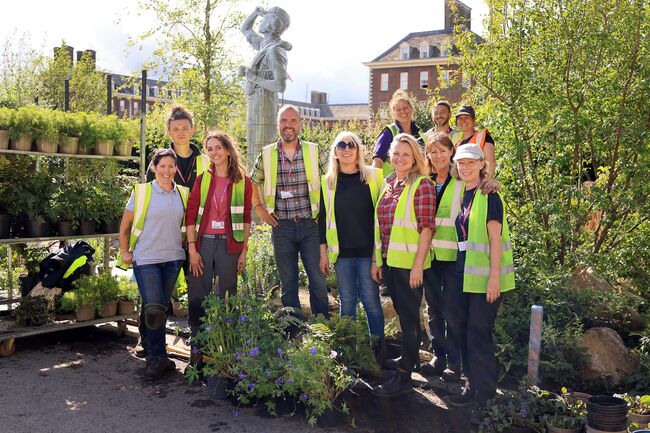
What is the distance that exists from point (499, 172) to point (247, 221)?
3153 millimetres

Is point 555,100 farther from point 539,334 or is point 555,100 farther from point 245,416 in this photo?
point 245,416

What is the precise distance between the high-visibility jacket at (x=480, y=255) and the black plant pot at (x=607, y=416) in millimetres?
921

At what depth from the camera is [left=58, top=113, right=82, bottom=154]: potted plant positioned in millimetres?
6723

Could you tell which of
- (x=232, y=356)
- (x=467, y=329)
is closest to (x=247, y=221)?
(x=232, y=356)

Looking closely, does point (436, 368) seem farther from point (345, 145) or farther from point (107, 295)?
point (107, 295)

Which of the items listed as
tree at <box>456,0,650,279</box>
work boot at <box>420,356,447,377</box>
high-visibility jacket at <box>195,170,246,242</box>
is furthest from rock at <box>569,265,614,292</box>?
high-visibility jacket at <box>195,170,246,242</box>

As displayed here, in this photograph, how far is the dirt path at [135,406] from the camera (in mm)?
4574

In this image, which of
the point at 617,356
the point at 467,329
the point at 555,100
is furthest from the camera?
the point at 555,100

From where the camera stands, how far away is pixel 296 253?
584 centimetres

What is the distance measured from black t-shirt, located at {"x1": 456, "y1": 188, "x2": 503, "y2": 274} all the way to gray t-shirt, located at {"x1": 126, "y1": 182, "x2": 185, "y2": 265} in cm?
244

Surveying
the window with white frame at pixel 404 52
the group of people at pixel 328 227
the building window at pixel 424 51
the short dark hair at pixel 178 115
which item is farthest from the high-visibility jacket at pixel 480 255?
the window with white frame at pixel 404 52

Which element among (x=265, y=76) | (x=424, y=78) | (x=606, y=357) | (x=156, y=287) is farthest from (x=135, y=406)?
(x=424, y=78)

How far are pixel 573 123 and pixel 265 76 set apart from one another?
20.9 ft

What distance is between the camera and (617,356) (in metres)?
5.55
